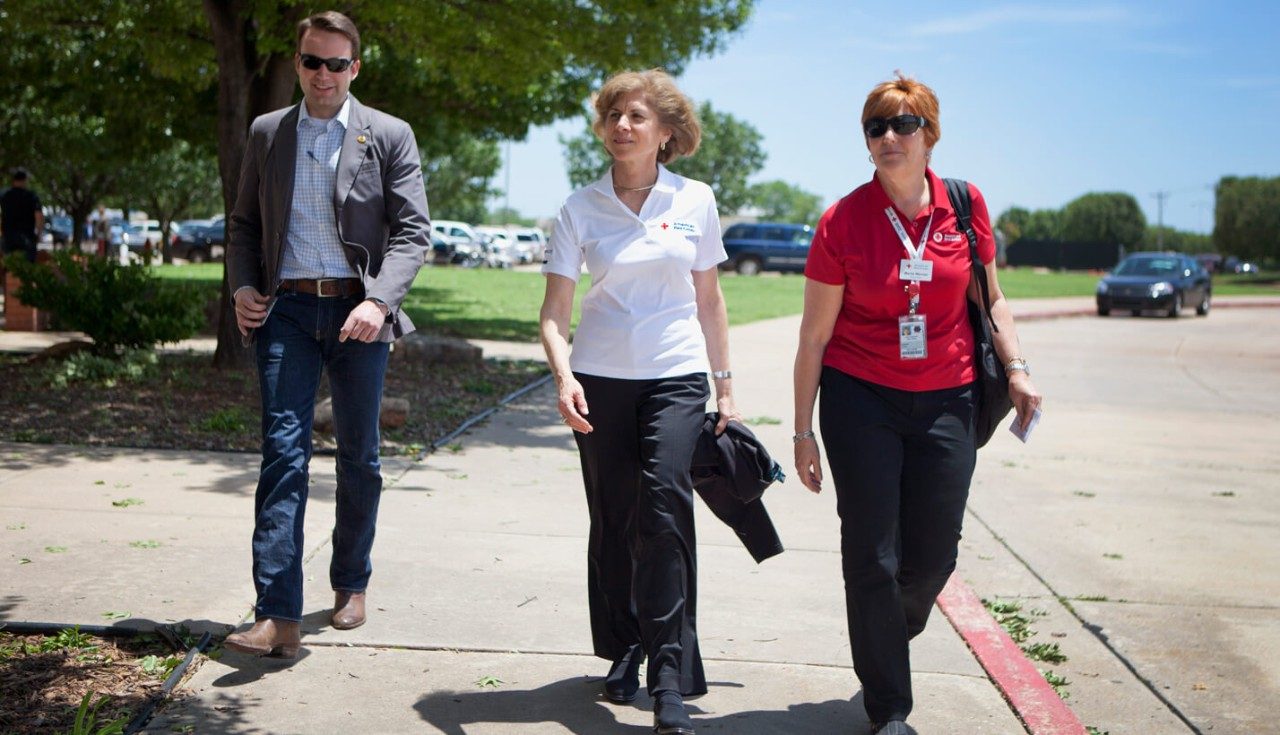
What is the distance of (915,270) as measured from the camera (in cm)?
390

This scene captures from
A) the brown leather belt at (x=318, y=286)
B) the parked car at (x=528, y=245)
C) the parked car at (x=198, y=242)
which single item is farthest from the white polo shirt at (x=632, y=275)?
the parked car at (x=528, y=245)

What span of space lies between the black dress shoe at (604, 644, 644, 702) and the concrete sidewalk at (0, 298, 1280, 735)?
37 millimetres

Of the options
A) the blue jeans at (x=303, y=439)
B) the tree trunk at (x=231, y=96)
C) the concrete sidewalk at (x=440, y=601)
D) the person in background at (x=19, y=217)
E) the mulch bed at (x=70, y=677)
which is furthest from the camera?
the person in background at (x=19, y=217)

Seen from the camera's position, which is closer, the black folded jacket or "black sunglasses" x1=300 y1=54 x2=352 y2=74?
the black folded jacket

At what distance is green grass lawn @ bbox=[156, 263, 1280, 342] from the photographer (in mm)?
19723

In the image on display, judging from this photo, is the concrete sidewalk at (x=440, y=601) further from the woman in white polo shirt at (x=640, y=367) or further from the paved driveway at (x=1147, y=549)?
the paved driveway at (x=1147, y=549)

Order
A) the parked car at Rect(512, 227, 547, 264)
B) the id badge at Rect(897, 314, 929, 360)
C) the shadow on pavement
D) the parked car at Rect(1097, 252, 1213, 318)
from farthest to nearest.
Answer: the parked car at Rect(512, 227, 547, 264)
the parked car at Rect(1097, 252, 1213, 318)
the shadow on pavement
the id badge at Rect(897, 314, 929, 360)

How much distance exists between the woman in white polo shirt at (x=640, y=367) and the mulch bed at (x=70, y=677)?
1383 millimetres

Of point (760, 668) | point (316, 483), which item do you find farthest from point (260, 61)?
point (760, 668)

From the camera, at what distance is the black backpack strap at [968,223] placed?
4.05 m

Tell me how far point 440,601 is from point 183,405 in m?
5.30

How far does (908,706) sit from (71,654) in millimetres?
2555

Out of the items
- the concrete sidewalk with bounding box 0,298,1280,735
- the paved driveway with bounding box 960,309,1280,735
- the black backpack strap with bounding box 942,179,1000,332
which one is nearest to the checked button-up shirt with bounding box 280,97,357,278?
the concrete sidewalk with bounding box 0,298,1280,735

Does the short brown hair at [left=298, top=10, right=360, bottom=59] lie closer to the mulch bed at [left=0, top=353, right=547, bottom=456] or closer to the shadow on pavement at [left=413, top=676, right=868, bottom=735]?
the shadow on pavement at [left=413, top=676, right=868, bottom=735]
